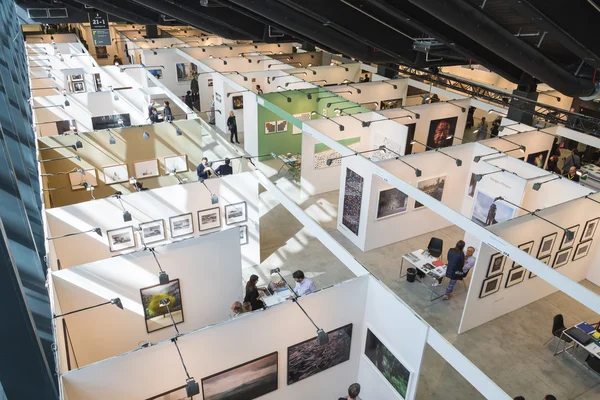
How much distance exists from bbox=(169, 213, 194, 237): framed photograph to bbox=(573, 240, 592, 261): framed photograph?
716 centimetres

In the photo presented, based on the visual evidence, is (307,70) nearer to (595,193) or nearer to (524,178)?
(524,178)

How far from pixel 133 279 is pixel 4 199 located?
240cm

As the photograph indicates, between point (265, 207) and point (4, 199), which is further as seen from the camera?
point (265, 207)

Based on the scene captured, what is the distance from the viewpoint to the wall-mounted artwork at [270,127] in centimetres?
1289

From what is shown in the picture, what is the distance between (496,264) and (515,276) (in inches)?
27.8

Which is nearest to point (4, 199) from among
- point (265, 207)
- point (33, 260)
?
point (33, 260)

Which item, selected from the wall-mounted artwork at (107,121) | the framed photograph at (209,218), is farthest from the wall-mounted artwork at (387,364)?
the wall-mounted artwork at (107,121)

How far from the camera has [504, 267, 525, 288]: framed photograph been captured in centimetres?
720

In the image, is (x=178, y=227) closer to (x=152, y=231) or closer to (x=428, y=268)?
(x=152, y=231)

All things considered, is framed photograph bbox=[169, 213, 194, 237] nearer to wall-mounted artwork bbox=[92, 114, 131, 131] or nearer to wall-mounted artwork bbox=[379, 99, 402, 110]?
wall-mounted artwork bbox=[92, 114, 131, 131]

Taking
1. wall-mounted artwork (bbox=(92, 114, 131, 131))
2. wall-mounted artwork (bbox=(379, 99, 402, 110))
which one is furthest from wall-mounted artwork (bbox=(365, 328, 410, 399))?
wall-mounted artwork (bbox=(379, 99, 402, 110))

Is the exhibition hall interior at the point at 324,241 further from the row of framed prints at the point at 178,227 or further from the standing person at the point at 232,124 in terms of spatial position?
the standing person at the point at 232,124

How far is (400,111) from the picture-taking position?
11.5 meters

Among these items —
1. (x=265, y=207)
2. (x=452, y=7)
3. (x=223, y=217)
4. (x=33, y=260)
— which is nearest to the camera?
(x=33, y=260)
